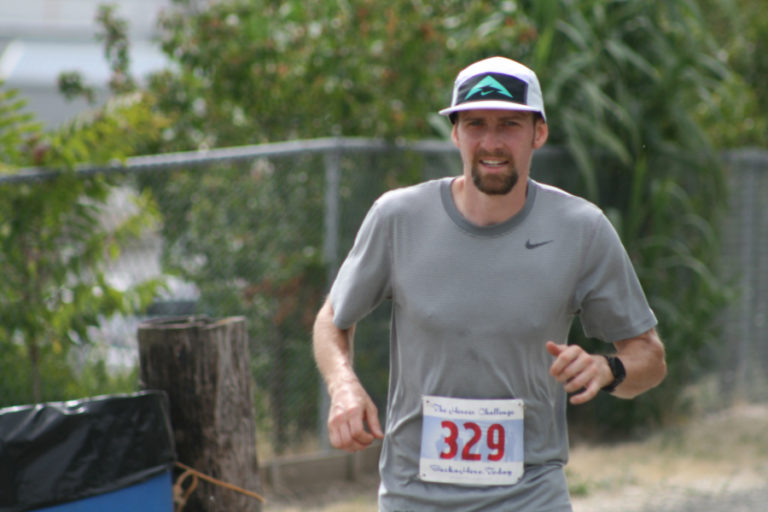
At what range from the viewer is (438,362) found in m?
2.93

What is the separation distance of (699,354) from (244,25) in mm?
4408

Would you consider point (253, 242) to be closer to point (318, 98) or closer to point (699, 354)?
point (318, 98)

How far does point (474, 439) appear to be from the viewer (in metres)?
2.92

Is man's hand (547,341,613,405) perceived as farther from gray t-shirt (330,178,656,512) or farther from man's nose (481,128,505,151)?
man's nose (481,128,505,151)

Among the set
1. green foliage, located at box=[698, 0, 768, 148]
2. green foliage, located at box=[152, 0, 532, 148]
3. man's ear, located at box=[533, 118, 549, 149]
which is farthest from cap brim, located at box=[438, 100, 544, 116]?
green foliage, located at box=[698, 0, 768, 148]

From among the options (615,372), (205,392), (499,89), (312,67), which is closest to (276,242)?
(312,67)

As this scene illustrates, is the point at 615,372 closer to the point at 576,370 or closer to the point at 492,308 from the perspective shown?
the point at 576,370

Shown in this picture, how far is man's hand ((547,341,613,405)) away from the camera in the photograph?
267 cm

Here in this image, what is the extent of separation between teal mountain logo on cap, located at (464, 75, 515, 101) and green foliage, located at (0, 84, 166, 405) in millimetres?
2917

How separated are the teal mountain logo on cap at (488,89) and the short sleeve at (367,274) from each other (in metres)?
0.41

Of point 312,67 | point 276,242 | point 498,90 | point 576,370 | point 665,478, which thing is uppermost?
point 312,67

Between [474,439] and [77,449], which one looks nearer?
[474,439]

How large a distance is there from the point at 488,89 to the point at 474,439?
93 centimetres

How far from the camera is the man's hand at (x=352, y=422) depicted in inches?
109
